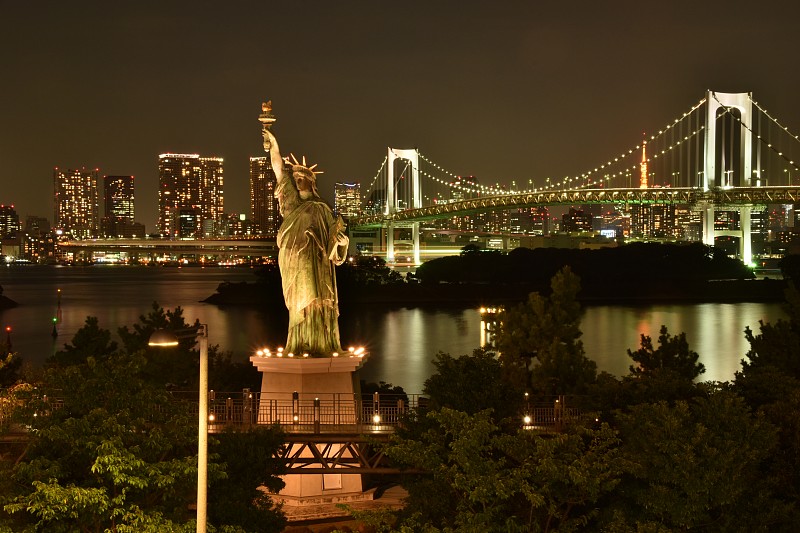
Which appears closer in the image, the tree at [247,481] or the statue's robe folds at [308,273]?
the tree at [247,481]

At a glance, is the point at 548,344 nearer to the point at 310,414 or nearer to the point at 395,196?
the point at 310,414

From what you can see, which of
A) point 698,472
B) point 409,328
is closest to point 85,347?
point 698,472

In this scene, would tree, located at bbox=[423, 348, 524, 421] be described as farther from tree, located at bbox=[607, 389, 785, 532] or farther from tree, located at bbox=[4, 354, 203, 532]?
tree, located at bbox=[4, 354, 203, 532]

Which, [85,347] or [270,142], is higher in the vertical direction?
[270,142]

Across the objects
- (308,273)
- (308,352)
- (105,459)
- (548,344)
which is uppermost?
(308,273)

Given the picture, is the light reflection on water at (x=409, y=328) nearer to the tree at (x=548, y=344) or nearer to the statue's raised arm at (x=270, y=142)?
the tree at (x=548, y=344)

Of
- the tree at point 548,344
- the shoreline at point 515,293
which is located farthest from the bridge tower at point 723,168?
the tree at point 548,344
